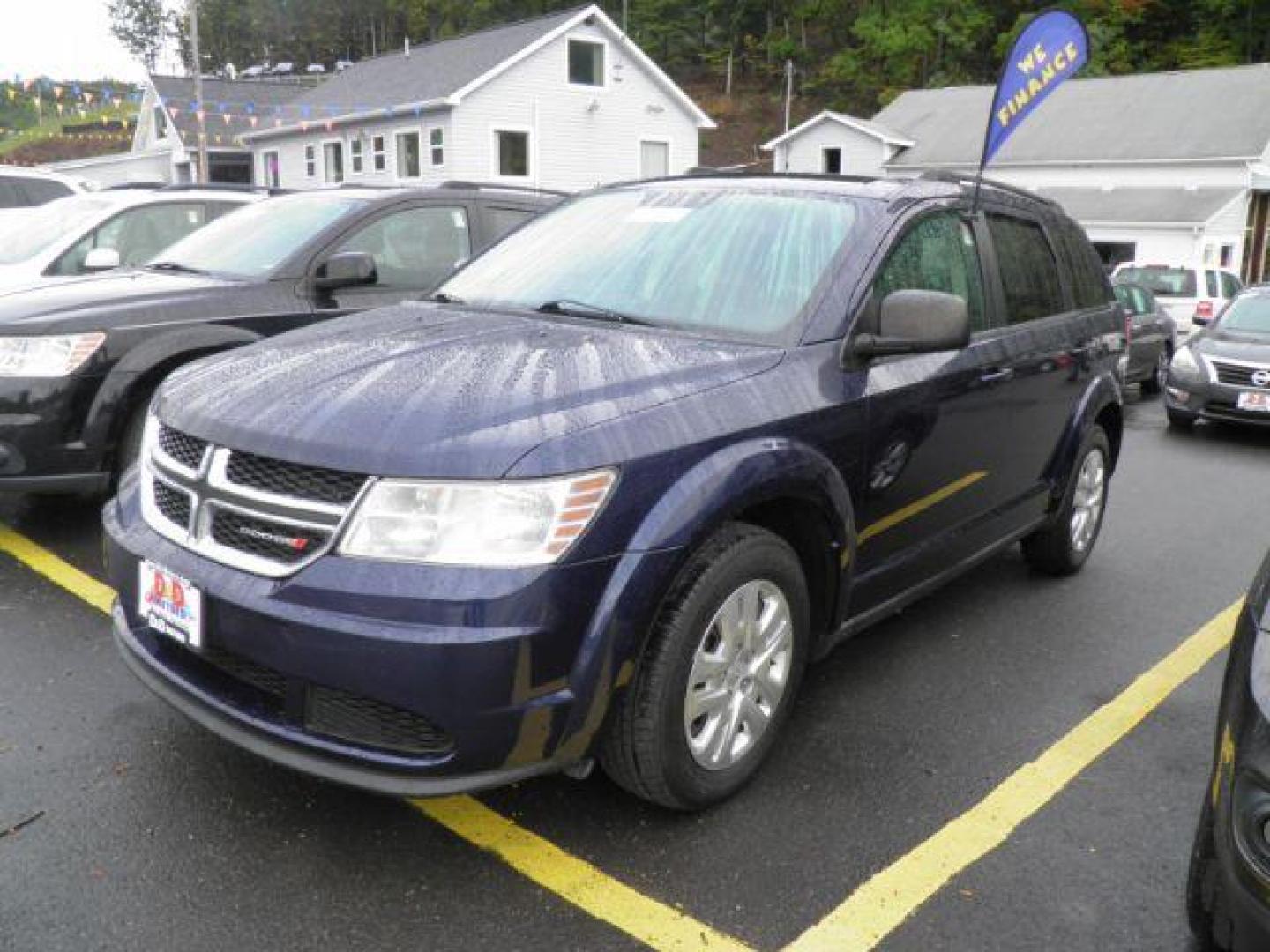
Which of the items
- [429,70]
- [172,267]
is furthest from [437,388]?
[429,70]

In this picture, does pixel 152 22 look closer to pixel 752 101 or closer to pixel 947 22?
pixel 752 101

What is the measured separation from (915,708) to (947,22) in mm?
62073

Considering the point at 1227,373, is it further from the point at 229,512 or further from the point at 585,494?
the point at 229,512

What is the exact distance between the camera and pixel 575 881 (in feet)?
9.08

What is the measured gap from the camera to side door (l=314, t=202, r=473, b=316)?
5750mm

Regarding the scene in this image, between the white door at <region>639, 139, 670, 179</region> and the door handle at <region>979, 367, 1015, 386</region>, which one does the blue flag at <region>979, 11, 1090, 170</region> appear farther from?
the white door at <region>639, 139, 670, 179</region>

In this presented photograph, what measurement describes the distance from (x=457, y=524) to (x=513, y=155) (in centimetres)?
2922

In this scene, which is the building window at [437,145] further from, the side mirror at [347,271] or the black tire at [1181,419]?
the side mirror at [347,271]

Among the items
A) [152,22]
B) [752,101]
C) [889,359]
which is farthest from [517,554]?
[152,22]

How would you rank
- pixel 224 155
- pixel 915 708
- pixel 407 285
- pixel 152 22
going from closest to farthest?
pixel 915 708, pixel 407 285, pixel 224 155, pixel 152 22

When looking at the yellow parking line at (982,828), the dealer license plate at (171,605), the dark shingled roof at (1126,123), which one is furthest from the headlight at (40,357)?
the dark shingled roof at (1126,123)

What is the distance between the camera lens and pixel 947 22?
192 ft

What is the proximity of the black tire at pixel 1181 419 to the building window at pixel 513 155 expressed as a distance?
74.0 ft

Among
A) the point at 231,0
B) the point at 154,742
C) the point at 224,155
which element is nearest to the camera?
the point at 154,742
